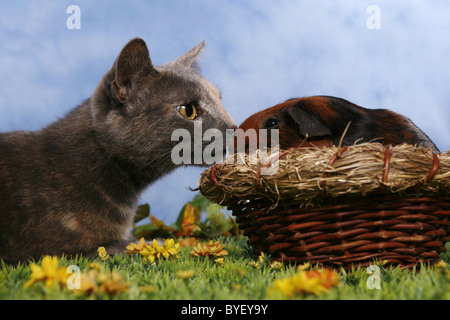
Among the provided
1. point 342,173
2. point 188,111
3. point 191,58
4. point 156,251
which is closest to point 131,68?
point 188,111

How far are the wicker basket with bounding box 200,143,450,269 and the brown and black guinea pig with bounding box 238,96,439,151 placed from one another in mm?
404

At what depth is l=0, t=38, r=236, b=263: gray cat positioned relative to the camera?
6.63 ft

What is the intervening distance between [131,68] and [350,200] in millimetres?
1280

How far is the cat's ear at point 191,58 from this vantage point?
2709 mm

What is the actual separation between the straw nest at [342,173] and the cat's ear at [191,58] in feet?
4.10

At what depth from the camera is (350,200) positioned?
1615 mm

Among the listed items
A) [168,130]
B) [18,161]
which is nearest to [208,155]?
[168,130]

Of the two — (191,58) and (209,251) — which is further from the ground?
(191,58)

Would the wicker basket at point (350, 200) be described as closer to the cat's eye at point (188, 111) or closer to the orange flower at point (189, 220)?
the cat's eye at point (188, 111)

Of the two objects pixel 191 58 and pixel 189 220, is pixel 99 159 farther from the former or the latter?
pixel 189 220

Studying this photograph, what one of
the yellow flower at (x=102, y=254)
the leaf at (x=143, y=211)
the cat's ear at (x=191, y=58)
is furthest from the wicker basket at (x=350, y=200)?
the leaf at (x=143, y=211)

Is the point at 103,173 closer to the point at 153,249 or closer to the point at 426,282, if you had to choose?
the point at 153,249

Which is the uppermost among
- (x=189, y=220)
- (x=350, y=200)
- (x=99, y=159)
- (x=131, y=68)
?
(x=131, y=68)

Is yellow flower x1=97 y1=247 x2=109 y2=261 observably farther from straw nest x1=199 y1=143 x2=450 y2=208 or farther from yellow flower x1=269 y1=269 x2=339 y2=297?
yellow flower x1=269 y1=269 x2=339 y2=297
